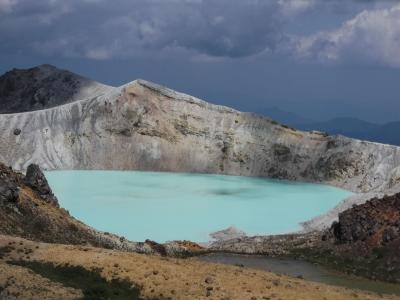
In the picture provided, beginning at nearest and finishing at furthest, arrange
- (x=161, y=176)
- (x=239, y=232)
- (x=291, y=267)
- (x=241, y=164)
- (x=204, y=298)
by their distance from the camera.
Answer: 1. (x=204, y=298)
2. (x=291, y=267)
3. (x=239, y=232)
4. (x=161, y=176)
5. (x=241, y=164)

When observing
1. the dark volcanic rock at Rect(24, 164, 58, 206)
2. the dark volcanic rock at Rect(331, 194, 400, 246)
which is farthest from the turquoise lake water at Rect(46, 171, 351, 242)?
the dark volcanic rock at Rect(331, 194, 400, 246)

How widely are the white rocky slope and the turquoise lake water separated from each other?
5778mm

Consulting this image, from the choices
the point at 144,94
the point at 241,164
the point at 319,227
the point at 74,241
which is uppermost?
the point at 144,94

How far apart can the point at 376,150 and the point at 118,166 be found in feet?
181

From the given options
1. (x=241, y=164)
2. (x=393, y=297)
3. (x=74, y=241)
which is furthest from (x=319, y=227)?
(x=241, y=164)

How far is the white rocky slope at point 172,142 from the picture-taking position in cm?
13500

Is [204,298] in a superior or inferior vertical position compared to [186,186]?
inferior

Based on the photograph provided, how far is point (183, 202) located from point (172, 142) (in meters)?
48.2

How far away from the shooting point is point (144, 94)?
14938cm

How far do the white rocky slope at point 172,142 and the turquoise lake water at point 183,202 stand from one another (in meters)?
5.78

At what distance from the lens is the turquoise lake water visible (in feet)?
259

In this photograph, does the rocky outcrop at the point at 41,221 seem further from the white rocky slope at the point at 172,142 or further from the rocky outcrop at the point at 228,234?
the white rocky slope at the point at 172,142

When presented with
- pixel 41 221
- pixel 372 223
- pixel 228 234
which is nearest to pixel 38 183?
pixel 41 221

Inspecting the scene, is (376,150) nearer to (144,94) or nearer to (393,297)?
(144,94)
